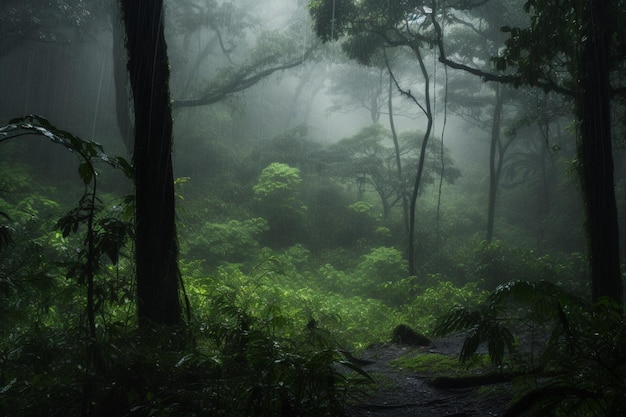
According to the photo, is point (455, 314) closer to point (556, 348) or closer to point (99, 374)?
point (556, 348)

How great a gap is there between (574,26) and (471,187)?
27457mm

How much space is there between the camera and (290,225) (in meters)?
18.0

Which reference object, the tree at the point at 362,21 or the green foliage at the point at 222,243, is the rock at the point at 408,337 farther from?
the green foliage at the point at 222,243

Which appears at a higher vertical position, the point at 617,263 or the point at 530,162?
the point at 530,162

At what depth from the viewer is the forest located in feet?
9.80

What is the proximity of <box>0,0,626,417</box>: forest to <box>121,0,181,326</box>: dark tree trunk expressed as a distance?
0.02 metres

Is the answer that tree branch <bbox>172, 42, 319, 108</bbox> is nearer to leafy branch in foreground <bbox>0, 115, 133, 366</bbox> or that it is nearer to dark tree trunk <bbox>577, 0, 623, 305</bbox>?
dark tree trunk <bbox>577, 0, 623, 305</bbox>

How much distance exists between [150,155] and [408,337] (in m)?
5.12

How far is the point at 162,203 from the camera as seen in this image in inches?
159

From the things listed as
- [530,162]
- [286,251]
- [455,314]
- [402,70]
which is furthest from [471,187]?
[455,314]

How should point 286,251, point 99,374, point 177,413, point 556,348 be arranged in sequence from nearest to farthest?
point 177,413 < point 556,348 < point 99,374 < point 286,251

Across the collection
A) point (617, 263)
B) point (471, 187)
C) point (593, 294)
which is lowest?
point (593, 294)

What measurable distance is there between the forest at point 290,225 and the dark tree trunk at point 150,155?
0.7 inches

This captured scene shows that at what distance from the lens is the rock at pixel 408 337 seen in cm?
708
